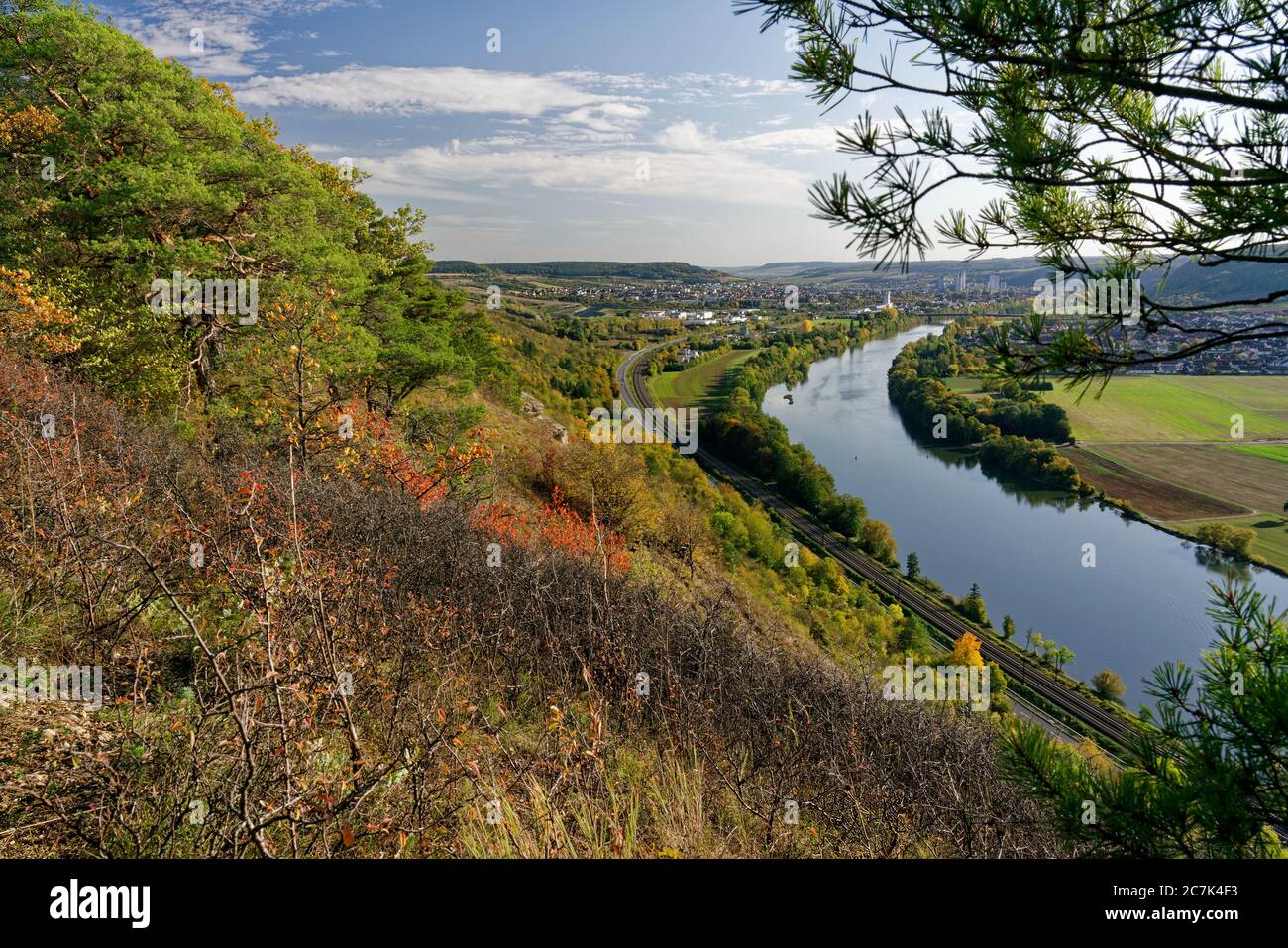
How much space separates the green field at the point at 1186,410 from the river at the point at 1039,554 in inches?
350

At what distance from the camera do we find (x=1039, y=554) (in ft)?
130

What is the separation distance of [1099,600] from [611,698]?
40.3 metres

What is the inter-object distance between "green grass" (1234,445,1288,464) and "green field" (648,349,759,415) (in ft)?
135

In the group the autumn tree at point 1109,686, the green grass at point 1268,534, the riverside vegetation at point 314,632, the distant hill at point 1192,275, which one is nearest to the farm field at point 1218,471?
the green grass at point 1268,534

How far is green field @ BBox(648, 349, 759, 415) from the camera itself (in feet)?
212

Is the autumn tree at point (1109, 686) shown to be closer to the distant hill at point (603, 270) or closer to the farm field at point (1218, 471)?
→ the farm field at point (1218, 471)

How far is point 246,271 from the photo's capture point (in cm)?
1115

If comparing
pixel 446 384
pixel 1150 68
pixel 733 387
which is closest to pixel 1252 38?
pixel 1150 68

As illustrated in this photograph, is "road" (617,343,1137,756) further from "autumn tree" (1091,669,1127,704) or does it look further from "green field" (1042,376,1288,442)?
"green field" (1042,376,1288,442)

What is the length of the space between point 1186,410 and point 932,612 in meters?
32.0

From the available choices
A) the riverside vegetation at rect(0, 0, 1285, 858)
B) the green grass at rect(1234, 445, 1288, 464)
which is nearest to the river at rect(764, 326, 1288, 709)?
the green grass at rect(1234, 445, 1288, 464)

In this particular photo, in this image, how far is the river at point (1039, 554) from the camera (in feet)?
102

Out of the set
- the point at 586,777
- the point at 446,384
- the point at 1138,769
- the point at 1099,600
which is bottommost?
the point at 1099,600
